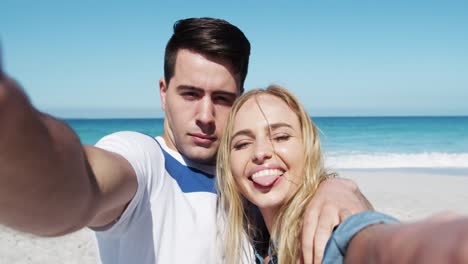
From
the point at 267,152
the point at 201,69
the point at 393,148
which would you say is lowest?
the point at 393,148

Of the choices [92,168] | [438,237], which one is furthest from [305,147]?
[438,237]

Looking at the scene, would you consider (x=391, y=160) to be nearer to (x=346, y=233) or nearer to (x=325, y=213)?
(x=325, y=213)

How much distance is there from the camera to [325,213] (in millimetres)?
1631

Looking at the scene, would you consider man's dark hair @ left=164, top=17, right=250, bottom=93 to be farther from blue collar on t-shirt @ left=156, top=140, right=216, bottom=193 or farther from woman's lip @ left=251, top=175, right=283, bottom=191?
woman's lip @ left=251, top=175, right=283, bottom=191

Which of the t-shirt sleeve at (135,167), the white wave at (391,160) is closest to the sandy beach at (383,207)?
the t-shirt sleeve at (135,167)

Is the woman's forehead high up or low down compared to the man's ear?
up

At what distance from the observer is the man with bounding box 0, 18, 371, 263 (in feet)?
2.59

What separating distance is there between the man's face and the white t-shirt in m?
0.24

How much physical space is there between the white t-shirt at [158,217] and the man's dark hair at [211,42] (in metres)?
0.68

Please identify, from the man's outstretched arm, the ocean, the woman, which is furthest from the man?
the ocean

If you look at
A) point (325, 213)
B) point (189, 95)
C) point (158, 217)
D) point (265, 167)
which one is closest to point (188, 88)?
point (189, 95)

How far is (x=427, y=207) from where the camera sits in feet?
30.6

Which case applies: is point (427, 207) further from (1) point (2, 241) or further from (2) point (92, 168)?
(2) point (92, 168)

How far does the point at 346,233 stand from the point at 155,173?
1089mm
